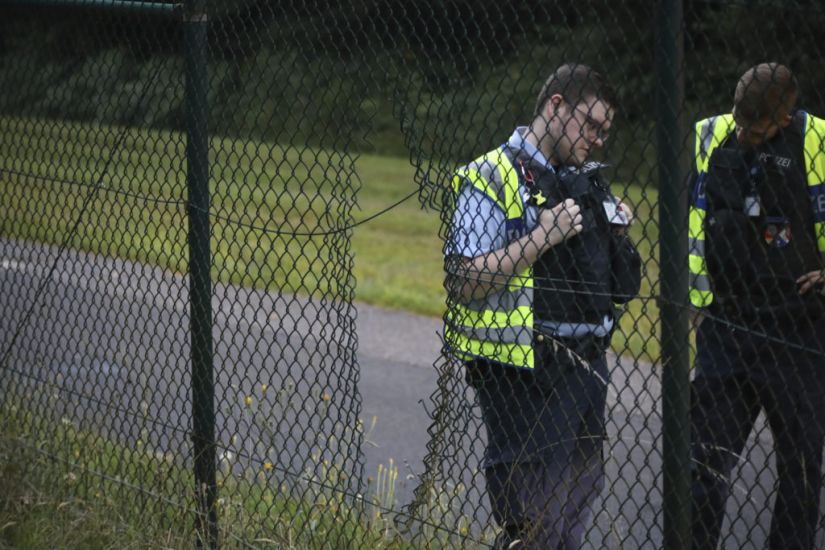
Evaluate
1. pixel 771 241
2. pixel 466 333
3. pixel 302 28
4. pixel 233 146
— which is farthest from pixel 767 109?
pixel 233 146

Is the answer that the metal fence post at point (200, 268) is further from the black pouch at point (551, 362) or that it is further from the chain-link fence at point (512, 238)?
the black pouch at point (551, 362)

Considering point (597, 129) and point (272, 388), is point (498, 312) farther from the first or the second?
point (272, 388)

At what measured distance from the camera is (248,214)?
460cm

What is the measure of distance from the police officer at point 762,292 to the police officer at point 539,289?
1.22 ft

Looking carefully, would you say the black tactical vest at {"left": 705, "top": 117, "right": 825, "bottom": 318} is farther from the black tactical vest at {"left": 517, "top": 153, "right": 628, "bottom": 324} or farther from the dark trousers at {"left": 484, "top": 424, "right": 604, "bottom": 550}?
the dark trousers at {"left": 484, "top": 424, "right": 604, "bottom": 550}

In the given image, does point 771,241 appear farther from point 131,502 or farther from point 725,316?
point 131,502

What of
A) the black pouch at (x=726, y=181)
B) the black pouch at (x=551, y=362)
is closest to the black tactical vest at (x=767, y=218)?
the black pouch at (x=726, y=181)

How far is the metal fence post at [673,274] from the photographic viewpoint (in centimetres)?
282

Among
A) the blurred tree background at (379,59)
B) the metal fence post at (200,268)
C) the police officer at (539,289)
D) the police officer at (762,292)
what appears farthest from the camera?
the metal fence post at (200,268)

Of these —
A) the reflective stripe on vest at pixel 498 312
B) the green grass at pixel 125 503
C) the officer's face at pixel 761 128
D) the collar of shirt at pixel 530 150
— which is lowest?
the green grass at pixel 125 503

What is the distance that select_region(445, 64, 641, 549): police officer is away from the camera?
3.44 meters

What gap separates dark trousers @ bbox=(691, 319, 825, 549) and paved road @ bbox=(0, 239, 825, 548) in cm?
15

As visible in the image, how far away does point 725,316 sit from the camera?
4.14 m

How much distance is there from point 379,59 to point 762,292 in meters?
1.30
